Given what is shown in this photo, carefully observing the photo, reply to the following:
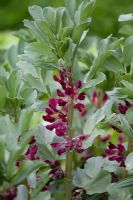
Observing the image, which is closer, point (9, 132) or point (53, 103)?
point (9, 132)

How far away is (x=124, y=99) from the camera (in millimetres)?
749

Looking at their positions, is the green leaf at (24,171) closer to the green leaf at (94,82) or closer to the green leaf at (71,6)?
the green leaf at (94,82)

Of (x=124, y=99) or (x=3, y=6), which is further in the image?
(x=3, y=6)

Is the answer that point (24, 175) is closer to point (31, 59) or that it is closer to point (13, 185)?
point (13, 185)

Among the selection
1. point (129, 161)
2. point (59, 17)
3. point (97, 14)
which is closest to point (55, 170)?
point (129, 161)

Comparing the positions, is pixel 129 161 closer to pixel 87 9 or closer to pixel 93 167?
pixel 93 167

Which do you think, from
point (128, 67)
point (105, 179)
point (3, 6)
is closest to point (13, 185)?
point (105, 179)

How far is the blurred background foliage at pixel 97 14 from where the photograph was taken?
3.10m

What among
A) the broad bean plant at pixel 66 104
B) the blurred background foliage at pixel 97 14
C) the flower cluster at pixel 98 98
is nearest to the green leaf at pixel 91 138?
the broad bean plant at pixel 66 104

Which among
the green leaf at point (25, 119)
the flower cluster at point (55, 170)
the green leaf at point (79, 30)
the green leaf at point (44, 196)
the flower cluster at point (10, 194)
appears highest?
the green leaf at point (79, 30)

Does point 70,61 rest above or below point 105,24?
above

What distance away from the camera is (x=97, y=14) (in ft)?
10.4

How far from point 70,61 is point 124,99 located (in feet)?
0.35

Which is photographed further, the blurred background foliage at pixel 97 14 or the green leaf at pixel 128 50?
the blurred background foliage at pixel 97 14
